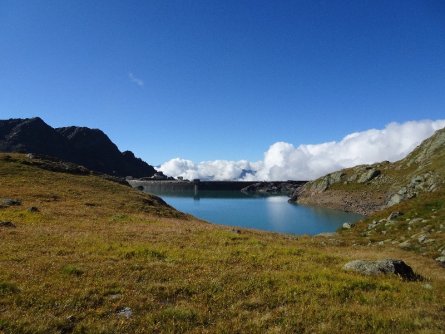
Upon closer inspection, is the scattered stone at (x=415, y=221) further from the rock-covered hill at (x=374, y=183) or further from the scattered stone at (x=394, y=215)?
the rock-covered hill at (x=374, y=183)

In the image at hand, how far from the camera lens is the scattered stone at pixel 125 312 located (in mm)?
12266

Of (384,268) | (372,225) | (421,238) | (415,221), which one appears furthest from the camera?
(372,225)

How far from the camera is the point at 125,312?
41.0 feet

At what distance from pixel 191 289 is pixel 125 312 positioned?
326 centimetres

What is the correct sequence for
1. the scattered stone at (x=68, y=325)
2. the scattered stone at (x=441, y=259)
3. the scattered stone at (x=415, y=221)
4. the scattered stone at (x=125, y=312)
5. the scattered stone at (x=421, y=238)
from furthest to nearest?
1. the scattered stone at (x=415, y=221)
2. the scattered stone at (x=421, y=238)
3. the scattered stone at (x=441, y=259)
4. the scattered stone at (x=125, y=312)
5. the scattered stone at (x=68, y=325)

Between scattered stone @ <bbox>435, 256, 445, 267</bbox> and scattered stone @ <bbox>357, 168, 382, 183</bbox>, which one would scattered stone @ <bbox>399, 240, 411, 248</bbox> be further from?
scattered stone @ <bbox>357, 168, 382, 183</bbox>

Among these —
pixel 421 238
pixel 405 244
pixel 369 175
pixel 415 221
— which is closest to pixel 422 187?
pixel 415 221

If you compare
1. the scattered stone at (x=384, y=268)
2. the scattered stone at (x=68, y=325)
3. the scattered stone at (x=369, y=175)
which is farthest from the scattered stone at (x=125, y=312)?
the scattered stone at (x=369, y=175)

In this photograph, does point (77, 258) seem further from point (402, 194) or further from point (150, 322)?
point (402, 194)

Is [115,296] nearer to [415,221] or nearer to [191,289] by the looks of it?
[191,289]

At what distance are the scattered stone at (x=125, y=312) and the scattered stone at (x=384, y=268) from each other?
12.4m

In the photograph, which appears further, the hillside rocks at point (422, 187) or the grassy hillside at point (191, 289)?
the hillside rocks at point (422, 187)

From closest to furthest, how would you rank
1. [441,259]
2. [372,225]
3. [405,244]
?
[441,259], [405,244], [372,225]

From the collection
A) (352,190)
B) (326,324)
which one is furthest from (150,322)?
(352,190)
